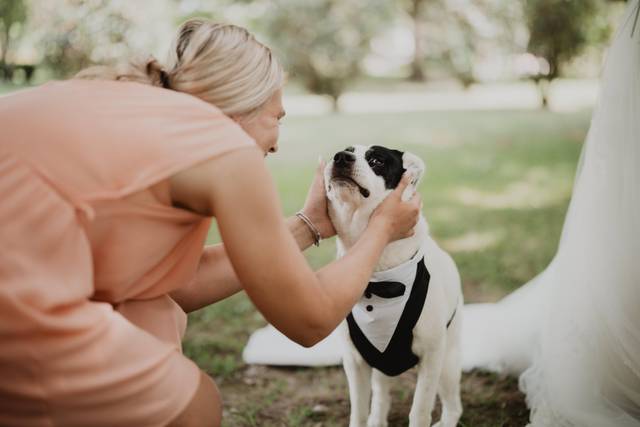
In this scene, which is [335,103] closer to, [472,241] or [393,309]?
[472,241]

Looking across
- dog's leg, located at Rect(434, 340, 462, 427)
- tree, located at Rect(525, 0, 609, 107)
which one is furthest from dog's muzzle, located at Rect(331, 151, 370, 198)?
tree, located at Rect(525, 0, 609, 107)

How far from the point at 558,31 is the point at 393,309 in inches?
602

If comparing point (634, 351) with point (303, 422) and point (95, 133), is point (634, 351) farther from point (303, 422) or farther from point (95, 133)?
point (95, 133)

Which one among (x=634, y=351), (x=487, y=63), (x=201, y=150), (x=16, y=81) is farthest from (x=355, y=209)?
(x=487, y=63)

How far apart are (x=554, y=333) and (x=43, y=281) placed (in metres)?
2.35

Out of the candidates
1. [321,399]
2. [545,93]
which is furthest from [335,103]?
[321,399]

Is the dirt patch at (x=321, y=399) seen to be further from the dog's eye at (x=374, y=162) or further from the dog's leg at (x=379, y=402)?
the dog's eye at (x=374, y=162)

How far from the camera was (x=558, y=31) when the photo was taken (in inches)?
611

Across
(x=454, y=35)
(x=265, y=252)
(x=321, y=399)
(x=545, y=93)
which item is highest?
(x=265, y=252)

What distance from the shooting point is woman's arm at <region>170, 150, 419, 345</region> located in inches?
58.6

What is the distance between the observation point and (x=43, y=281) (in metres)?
1.40

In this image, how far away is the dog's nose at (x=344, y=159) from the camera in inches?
95.9

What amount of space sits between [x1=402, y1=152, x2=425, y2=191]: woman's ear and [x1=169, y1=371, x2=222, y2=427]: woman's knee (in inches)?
45.7

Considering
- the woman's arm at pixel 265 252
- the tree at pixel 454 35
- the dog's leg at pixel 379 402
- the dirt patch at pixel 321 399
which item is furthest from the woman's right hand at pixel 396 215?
the tree at pixel 454 35
